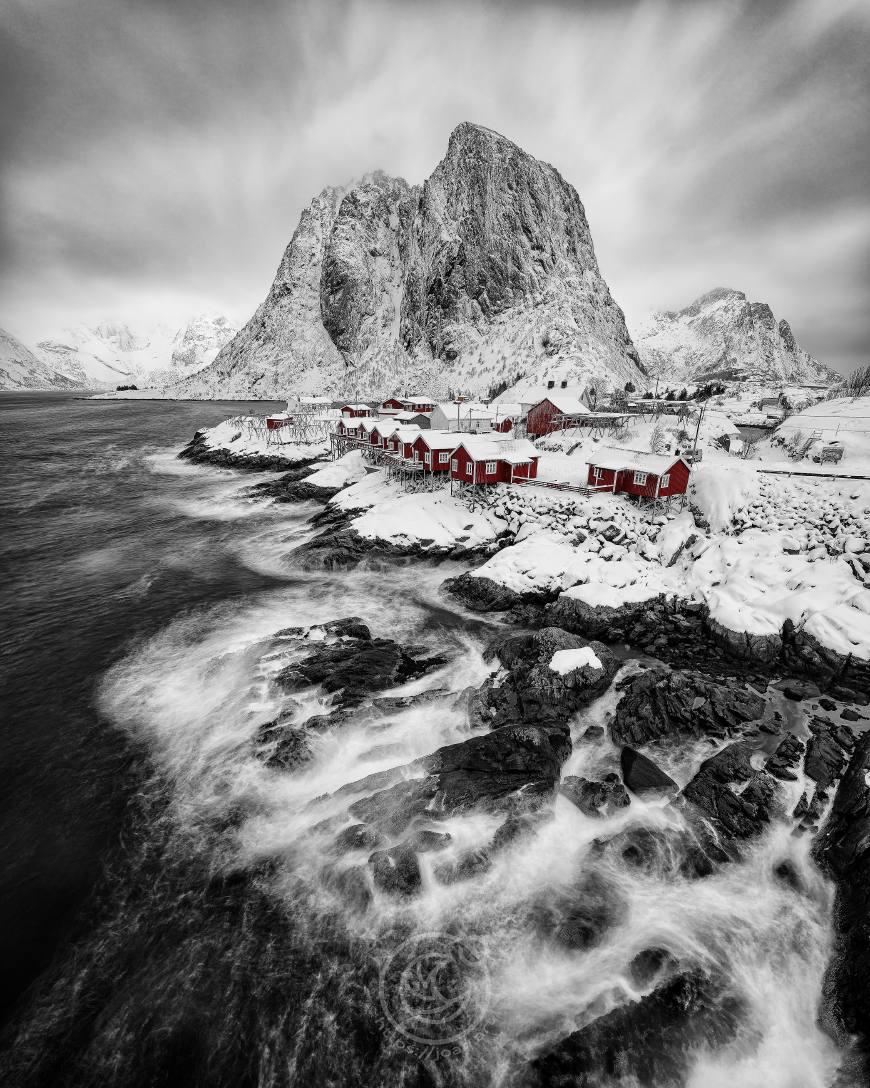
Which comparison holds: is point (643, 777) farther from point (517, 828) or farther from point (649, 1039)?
point (649, 1039)

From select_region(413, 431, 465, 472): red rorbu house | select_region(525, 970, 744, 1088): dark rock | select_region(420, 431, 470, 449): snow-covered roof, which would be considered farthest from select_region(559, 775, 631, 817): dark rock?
select_region(413, 431, 465, 472): red rorbu house

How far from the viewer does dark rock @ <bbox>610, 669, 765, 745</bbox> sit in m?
17.2

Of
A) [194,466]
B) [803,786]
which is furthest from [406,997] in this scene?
[194,466]

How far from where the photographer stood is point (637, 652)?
75.9 ft

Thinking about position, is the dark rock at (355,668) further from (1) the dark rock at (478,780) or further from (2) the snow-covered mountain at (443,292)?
(2) the snow-covered mountain at (443,292)

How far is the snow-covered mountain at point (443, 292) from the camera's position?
4823 inches

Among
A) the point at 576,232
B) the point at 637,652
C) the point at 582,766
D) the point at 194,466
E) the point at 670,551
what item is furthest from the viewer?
the point at 576,232

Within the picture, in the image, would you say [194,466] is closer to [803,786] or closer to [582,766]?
[582,766]

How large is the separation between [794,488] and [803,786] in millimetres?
24423

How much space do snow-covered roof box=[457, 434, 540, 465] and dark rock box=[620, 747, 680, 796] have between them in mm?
26670

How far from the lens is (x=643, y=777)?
15.1 meters

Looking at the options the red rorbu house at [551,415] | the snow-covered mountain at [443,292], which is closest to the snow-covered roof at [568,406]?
the red rorbu house at [551,415]

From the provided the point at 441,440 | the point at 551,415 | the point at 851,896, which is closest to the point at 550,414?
the point at 551,415

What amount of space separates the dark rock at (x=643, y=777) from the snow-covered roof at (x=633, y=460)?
2379 cm
